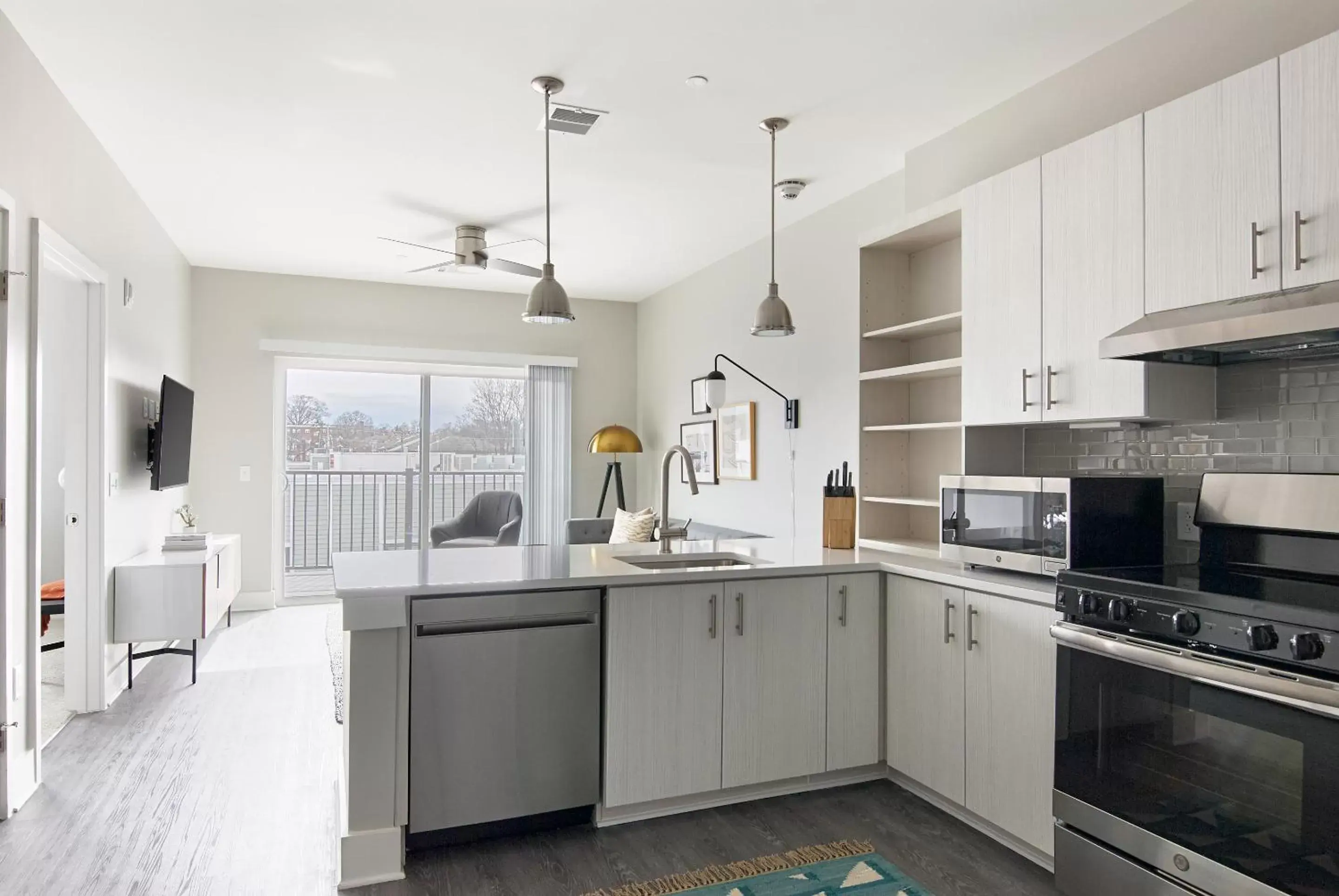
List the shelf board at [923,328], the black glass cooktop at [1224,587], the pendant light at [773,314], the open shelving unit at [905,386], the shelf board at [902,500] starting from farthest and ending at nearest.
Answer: the open shelving unit at [905,386], the pendant light at [773,314], the shelf board at [902,500], the shelf board at [923,328], the black glass cooktop at [1224,587]

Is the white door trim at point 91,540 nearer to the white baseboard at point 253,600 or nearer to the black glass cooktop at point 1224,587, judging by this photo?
the white baseboard at point 253,600

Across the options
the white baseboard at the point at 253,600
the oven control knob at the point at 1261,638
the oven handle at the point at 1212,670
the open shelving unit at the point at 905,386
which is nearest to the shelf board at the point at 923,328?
the open shelving unit at the point at 905,386

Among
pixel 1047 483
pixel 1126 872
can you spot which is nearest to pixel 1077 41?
pixel 1047 483

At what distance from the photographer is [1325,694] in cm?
159

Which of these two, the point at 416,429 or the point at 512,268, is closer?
the point at 512,268

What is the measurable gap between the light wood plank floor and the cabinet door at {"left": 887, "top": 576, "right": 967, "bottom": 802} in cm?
15

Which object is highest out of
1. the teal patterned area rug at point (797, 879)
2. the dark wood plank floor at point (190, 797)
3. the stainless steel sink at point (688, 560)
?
the stainless steel sink at point (688, 560)

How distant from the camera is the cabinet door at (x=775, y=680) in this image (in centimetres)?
276

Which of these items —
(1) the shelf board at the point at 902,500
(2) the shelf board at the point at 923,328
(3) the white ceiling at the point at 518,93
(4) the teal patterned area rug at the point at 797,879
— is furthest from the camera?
(1) the shelf board at the point at 902,500

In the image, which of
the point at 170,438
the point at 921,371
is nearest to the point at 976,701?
the point at 921,371

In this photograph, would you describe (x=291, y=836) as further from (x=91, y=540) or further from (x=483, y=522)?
(x=483, y=522)

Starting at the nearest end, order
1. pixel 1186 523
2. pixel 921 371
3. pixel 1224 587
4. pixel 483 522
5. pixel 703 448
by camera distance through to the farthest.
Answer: pixel 1224 587 → pixel 1186 523 → pixel 921 371 → pixel 703 448 → pixel 483 522

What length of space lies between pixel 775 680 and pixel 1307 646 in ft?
5.08

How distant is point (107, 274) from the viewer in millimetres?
3854
